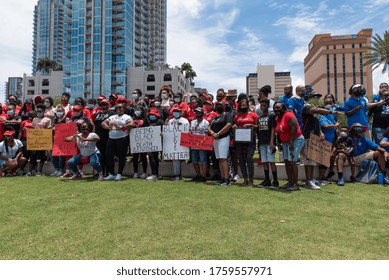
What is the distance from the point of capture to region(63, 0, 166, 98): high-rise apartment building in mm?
81875

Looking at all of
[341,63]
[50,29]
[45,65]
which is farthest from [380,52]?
[50,29]

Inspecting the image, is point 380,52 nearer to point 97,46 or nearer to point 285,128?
point 285,128

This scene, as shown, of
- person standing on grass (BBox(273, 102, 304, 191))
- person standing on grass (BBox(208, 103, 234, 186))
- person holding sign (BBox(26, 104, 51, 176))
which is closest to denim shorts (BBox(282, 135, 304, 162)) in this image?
person standing on grass (BBox(273, 102, 304, 191))

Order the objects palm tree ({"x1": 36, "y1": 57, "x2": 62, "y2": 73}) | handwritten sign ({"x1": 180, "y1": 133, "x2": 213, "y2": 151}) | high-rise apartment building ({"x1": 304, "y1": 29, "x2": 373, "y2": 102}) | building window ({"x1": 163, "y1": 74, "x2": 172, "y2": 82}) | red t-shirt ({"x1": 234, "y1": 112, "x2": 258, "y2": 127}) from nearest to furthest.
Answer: red t-shirt ({"x1": 234, "y1": 112, "x2": 258, "y2": 127}) < handwritten sign ({"x1": 180, "y1": 133, "x2": 213, "y2": 151}) < building window ({"x1": 163, "y1": 74, "x2": 172, "y2": 82}) < palm tree ({"x1": 36, "y1": 57, "x2": 62, "y2": 73}) < high-rise apartment building ({"x1": 304, "y1": 29, "x2": 373, "y2": 102})

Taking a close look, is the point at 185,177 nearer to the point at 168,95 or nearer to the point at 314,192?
the point at 168,95

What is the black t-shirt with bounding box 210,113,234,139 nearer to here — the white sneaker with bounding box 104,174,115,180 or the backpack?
the white sneaker with bounding box 104,174,115,180

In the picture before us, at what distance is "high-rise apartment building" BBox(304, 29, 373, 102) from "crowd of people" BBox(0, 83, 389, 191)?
153710mm

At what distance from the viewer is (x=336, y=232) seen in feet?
12.6

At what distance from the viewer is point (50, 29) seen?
15038 cm

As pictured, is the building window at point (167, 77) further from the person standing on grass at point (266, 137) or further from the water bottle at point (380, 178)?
the water bottle at point (380, 178)

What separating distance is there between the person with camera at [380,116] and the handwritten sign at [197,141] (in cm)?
479

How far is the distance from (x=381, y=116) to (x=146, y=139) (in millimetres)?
6811
